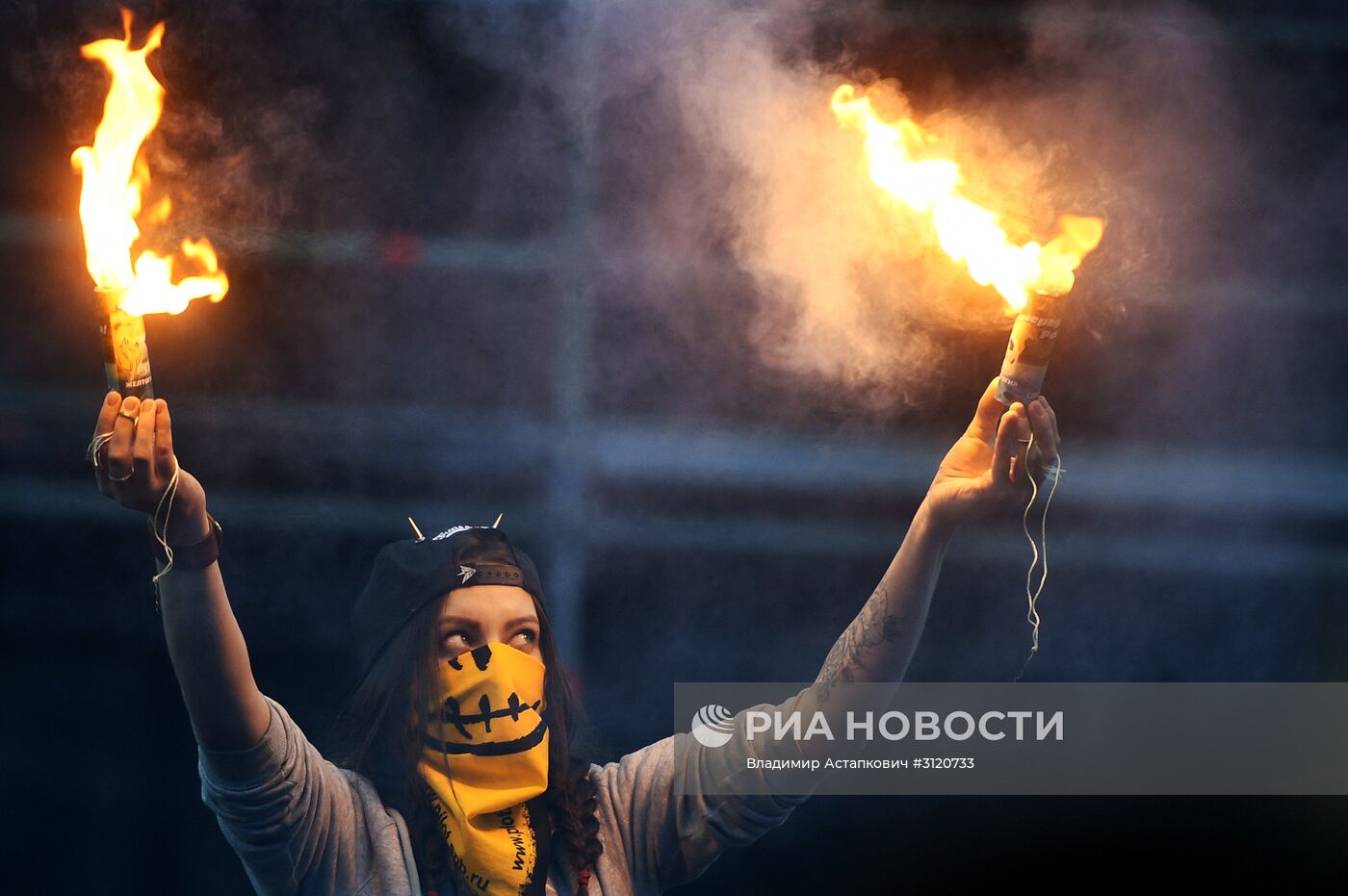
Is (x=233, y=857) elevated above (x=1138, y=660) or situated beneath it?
situated beneath

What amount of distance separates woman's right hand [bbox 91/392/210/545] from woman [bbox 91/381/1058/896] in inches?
0.8

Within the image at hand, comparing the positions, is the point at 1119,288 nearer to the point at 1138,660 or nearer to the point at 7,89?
the point at 1138,660

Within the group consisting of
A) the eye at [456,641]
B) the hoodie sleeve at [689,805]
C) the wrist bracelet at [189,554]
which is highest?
the eye at [456,641]

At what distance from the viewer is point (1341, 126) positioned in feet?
10.9

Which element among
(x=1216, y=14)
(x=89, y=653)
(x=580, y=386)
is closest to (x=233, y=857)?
(x=89, y=653)

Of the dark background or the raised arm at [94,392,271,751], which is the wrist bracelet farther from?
the dark background

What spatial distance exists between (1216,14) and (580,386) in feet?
5.96

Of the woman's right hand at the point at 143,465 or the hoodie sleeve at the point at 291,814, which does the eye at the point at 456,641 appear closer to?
the hoodie sleeve at the point at 291,814

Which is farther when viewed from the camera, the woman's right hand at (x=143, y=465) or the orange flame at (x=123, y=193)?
the orange flame at (x=123, y=193)

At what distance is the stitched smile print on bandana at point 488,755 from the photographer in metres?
2.48

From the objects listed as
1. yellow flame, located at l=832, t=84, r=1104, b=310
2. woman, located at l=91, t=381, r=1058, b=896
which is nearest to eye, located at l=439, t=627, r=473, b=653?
woman, located at l=91, t=381, r=1058, b=896

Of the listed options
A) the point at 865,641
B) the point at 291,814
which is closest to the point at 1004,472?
the point at 865,641

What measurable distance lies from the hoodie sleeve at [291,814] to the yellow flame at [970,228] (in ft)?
5.02

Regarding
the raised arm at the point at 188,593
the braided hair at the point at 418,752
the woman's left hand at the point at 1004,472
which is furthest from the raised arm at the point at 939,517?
the raised arm at the point at 188,593
